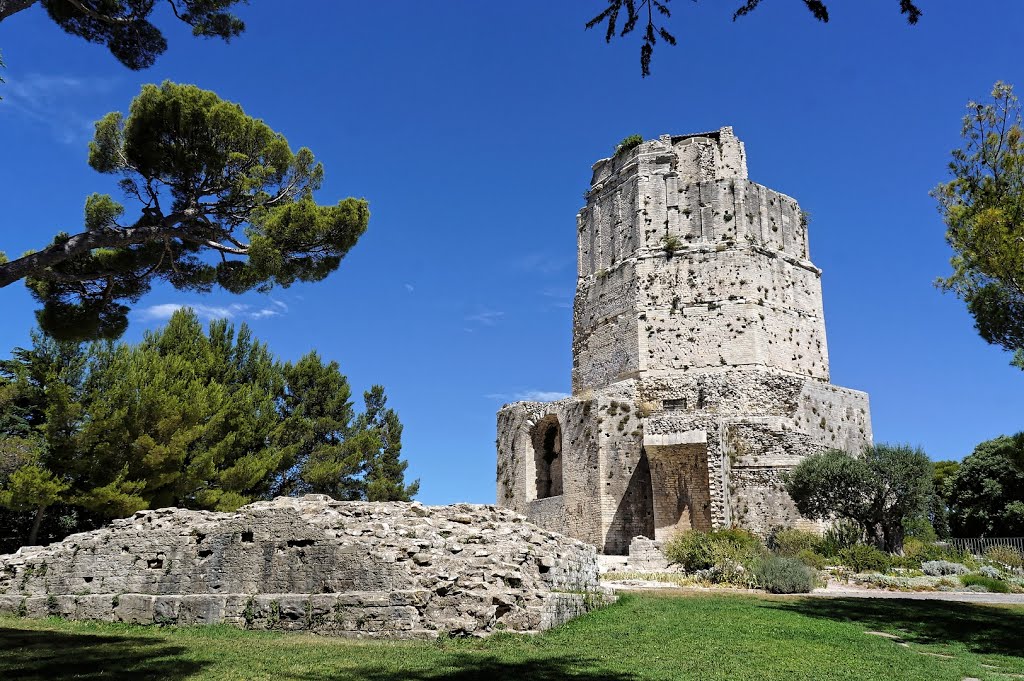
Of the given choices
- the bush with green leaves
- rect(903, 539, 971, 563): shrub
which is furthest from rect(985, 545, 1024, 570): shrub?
the bush with green leaves

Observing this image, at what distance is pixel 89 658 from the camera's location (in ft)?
25.5

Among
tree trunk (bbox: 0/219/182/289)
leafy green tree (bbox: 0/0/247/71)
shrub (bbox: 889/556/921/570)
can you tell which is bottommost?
shrub (bbox: 889/556/921/570)

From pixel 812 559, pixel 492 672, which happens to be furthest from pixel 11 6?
pixel 812 559

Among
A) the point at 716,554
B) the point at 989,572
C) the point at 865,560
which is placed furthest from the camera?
the point at 989,572

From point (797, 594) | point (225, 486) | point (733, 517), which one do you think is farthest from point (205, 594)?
point (733, 517)

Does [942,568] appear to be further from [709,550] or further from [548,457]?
[548,457]

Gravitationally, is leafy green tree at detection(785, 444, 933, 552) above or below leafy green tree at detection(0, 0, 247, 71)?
below

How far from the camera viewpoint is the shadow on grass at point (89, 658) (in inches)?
271

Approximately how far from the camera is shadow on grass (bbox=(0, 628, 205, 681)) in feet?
22.6

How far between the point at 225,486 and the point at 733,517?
15.2 metres

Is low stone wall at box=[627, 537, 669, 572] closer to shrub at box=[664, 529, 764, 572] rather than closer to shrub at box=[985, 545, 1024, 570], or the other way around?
shrub at box=[664, 529, 764, 572]

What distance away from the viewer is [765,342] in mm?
25953

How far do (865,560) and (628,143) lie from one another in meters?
17.9

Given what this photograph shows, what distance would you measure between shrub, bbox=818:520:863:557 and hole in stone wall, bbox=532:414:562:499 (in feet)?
32.2
